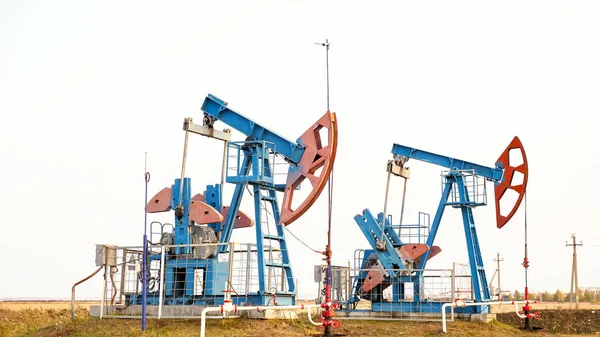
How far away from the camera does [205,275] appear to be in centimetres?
1738

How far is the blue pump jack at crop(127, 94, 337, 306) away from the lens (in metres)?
17.0

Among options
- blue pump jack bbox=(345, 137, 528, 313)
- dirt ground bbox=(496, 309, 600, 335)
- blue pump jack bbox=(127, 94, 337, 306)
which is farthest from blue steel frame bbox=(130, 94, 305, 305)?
dirt ground bbox=(496, 309, 600, 335)

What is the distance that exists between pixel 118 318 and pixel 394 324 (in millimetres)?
6625

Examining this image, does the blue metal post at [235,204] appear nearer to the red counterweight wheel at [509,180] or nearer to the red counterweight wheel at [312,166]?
the red counterweight wheel at [312,166]

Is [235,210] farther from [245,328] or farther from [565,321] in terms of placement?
[565,321]

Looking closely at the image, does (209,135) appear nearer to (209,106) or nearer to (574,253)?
(209,106)

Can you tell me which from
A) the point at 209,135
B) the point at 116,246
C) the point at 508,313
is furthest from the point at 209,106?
the point at 508,313

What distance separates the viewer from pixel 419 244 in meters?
22.7

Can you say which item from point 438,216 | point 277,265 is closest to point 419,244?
point 438,216

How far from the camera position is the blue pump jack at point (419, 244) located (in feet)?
72.5

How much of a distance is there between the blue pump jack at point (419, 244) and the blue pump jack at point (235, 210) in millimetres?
4867

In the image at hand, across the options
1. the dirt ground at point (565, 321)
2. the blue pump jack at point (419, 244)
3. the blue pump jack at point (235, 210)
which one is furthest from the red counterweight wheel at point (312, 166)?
the dirt ground at point (565, 321)

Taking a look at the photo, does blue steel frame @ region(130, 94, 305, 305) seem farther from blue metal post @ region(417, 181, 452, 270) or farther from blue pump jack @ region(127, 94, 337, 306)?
blue metal post @ region(417, 181, 452, 270)

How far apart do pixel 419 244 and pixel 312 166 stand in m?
6.68
